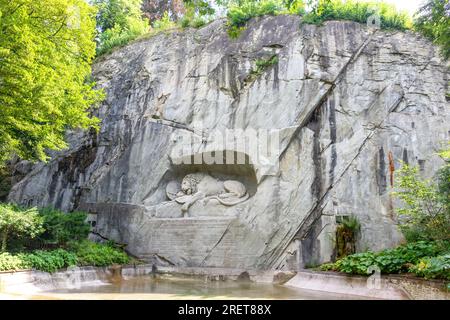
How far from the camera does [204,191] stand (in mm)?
13648

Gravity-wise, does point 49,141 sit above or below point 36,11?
below

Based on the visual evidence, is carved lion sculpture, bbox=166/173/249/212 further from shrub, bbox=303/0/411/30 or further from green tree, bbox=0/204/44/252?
shrub, bbox=303/0/411/30

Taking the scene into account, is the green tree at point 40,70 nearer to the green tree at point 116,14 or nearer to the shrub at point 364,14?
the green tree at point 116,14

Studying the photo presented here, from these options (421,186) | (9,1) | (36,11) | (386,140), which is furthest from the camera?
(386,140)

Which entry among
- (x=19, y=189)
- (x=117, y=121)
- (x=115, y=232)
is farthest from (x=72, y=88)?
(x=19, y=189)

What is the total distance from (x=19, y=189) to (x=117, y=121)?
484 cm

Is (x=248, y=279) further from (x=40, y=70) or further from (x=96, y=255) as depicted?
(x=40, y=70)

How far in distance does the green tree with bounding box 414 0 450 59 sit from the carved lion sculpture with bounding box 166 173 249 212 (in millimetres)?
7057

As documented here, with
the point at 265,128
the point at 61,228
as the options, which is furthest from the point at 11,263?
the point at 265,128

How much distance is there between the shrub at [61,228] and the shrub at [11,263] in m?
1.64

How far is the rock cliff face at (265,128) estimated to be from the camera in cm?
1220

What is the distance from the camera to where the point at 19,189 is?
51.6 feet

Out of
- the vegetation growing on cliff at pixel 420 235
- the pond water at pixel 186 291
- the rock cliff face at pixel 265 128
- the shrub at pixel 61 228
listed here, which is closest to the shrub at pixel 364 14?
the rock cliff face at pixel 265 128

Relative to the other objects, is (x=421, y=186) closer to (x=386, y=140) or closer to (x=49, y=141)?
(x=386, y=140)
